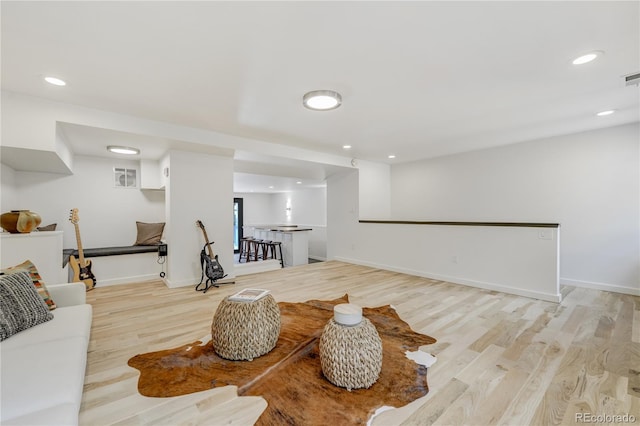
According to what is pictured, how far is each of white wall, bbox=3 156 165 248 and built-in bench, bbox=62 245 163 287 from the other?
A: 1.13 ft

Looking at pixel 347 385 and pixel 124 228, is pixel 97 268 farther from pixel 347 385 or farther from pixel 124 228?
pixel 347 385

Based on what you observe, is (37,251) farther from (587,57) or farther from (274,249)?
(587,57)

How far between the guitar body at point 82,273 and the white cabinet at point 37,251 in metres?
0.86

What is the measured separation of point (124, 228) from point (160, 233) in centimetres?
63

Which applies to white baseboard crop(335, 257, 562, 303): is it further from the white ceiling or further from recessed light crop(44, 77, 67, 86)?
recessed light crop(44, 77, 67, 86)

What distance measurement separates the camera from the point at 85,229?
15.5ft

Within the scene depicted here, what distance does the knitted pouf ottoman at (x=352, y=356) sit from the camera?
173 cm

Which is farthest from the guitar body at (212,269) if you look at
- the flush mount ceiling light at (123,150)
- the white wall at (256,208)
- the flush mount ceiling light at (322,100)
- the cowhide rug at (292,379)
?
the white wall at (256,208)

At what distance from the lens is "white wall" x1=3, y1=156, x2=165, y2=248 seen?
4.29 m

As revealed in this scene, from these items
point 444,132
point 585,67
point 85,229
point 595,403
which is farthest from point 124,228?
point 585,67

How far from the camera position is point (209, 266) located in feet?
13.4

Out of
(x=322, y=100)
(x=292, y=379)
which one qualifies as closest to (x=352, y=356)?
(x=292, y=379)

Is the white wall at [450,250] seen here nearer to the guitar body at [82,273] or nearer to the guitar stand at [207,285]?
the guitar stand at [207,285]

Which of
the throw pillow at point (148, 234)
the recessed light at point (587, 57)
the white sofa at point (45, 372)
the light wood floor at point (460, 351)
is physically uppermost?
the recessed light at point (587, 57)
